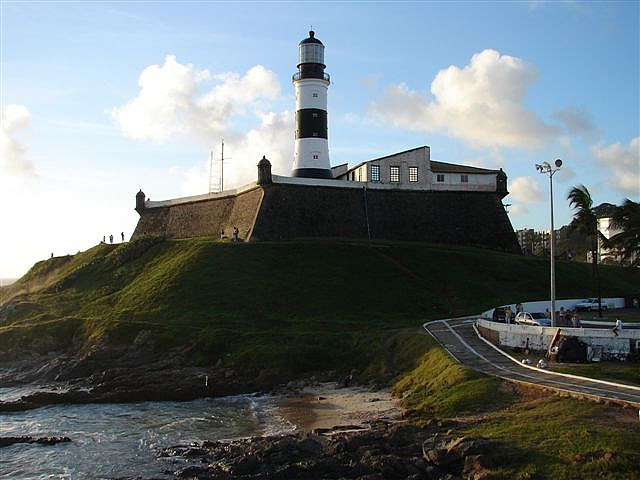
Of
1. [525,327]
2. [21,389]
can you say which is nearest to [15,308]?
[21,389]

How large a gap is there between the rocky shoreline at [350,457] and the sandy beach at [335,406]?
2329 mm

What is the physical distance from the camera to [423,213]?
59281 millimetres

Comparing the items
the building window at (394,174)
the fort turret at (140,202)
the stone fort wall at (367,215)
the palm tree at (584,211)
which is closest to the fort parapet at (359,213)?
the stone fort wall at (367,215)

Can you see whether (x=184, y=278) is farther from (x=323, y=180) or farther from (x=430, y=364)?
→ (x=430, y=364)

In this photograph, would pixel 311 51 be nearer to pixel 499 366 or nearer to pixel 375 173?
pixel 375 173

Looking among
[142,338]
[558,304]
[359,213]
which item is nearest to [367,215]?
[359,213]

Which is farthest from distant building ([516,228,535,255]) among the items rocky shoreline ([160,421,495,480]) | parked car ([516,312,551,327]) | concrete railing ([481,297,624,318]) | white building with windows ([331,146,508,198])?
rocky shoreline ([160,421,495,480])

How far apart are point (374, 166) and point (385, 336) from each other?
27.7 m

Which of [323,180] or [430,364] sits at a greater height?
[323,180]

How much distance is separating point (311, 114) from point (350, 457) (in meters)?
46.9

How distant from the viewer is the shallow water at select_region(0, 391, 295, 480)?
2083 centimetres

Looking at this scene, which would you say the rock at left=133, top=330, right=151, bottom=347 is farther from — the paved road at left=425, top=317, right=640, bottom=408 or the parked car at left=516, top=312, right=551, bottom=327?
the parked car at left=516, top=312, right=551, bottom=327

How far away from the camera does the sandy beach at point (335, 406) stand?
2372cm

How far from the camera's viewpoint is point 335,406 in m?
26.5
